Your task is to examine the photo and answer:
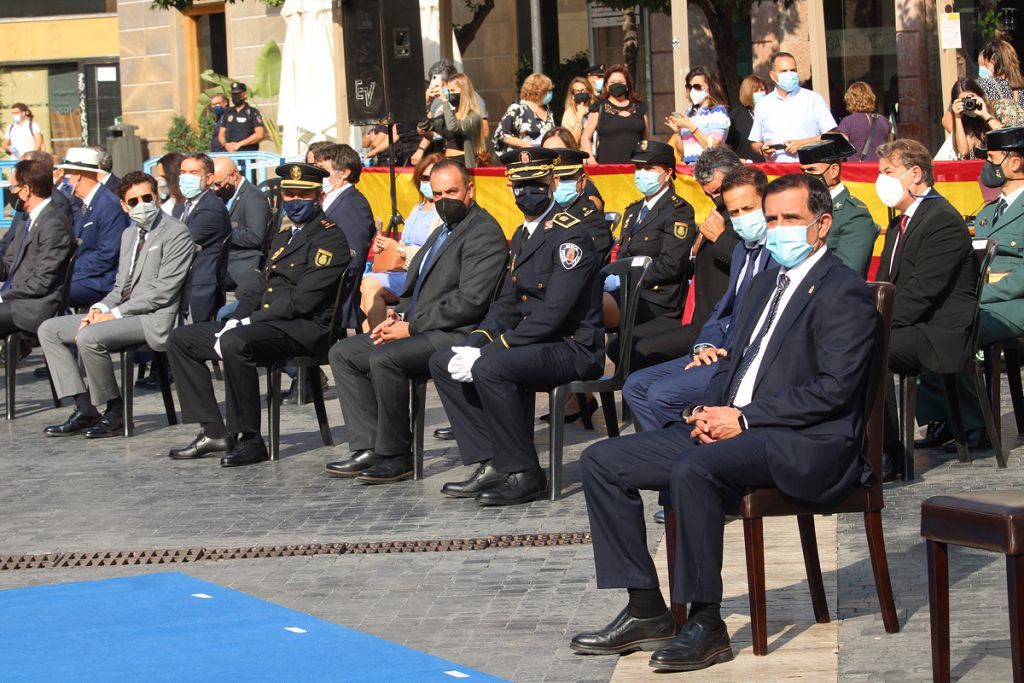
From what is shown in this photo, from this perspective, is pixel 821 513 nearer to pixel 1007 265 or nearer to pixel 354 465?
pixel 1007 265

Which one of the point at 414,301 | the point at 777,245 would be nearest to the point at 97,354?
the point at 414,301

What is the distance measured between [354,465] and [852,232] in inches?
118

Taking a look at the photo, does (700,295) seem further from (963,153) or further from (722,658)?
(963,153)

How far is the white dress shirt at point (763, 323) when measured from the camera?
21.0 feet

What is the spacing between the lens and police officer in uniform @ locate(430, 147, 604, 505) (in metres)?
8.96

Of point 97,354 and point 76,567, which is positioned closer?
point 76,567

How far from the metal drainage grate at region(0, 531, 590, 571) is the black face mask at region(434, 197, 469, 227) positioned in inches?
86.9

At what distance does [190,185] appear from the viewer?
13.2 meters

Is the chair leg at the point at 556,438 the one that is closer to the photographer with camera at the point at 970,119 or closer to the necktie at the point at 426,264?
the necktie at the point at 426,264

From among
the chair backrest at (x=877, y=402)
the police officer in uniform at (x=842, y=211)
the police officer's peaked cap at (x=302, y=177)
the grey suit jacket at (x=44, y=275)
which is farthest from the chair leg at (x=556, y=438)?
the grey suit jacket at (x=44, y=275)

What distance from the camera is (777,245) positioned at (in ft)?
21.5

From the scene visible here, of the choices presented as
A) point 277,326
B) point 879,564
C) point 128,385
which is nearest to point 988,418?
point 879,564

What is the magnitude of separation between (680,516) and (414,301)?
423 cm

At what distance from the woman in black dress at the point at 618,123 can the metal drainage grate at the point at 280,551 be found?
8.25 m
